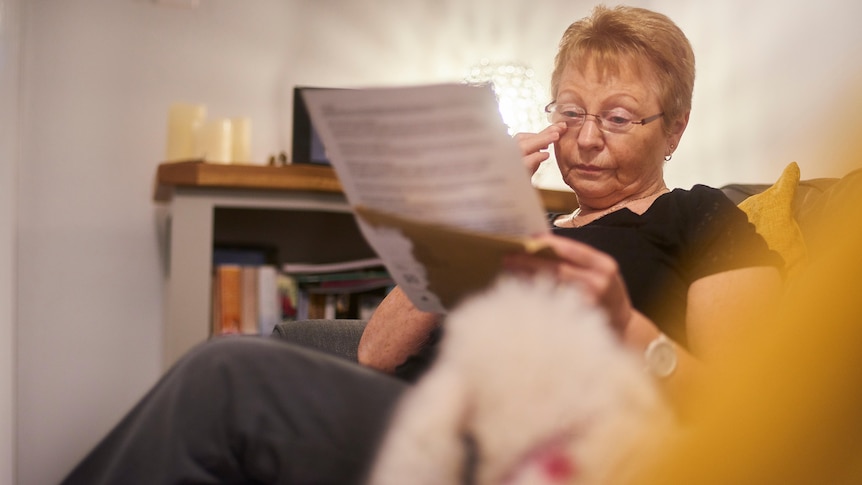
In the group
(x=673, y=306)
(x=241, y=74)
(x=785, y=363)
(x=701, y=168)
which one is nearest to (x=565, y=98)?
(x=673, y=306)

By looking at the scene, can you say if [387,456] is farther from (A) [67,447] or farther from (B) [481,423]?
(A) [67,447]

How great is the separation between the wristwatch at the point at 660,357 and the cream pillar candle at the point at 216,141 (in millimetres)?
1825

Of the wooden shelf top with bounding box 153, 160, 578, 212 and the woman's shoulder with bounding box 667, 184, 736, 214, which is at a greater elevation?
the wooden shelf top with bounding box 153, 160, 578, 212

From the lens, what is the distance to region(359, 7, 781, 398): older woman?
39.4 inches

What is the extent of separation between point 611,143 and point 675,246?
0.65ft

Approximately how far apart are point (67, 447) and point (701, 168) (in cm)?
196

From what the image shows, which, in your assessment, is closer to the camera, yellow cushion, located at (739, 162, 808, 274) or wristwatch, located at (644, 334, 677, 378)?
wristwatch, located at (644, 334, 677, 378)

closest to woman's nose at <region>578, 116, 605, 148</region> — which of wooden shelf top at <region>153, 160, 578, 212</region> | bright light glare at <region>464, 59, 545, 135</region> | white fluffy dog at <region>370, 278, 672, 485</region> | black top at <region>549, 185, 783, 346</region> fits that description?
black top at <region>549, 185, 783, 346</region>

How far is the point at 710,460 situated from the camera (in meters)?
0.63

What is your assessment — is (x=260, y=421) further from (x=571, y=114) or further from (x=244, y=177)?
(x=244, y=177)

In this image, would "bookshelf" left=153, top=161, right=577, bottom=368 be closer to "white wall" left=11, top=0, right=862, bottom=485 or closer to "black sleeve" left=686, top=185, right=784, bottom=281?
"white wall" left=11, top=0, right=862, bottom=485

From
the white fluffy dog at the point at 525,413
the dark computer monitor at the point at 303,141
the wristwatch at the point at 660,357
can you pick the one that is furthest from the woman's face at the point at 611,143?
the dark computer monitor at the point at 303,141

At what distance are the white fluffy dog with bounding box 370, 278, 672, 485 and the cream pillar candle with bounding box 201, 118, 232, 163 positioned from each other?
187 centimetres

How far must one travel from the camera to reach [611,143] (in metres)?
1.21
